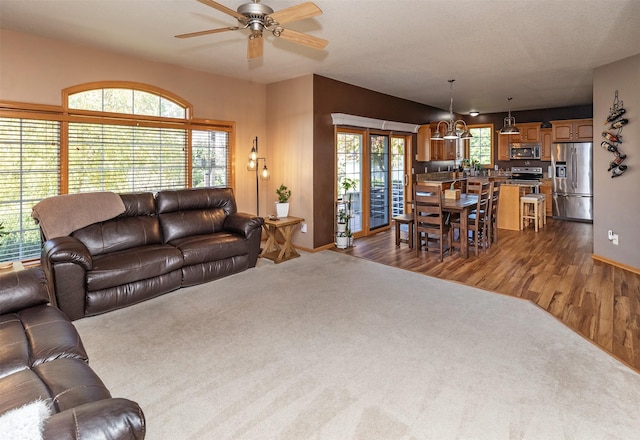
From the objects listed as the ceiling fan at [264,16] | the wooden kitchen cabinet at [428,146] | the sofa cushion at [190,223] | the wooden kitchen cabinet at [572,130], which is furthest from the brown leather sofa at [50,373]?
the wooden kitchen cabinet at [572,130]

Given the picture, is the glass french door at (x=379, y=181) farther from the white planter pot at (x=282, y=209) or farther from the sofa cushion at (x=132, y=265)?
the sofa cushion at (x=132, y=265)

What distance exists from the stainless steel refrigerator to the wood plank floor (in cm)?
149

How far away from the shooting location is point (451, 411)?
2.03 m

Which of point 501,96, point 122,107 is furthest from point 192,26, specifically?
point 501,96

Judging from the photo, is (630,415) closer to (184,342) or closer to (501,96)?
(184,342)

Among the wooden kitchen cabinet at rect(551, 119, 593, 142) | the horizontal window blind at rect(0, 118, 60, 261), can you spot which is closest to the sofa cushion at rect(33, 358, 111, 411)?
the horizontal window blind at rect(0, 118, 60, 261)

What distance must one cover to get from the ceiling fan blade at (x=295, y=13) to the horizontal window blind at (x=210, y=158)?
10.8ft

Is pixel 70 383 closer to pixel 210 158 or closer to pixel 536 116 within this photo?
pixel 210 158

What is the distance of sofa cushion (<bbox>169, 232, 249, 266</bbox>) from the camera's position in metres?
4.04

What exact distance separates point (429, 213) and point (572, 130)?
5308mm

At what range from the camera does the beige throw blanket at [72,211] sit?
3586 mm

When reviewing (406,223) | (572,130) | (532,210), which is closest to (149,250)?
(406,223)

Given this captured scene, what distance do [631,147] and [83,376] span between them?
20.0 ft

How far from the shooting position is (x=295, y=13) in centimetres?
251
